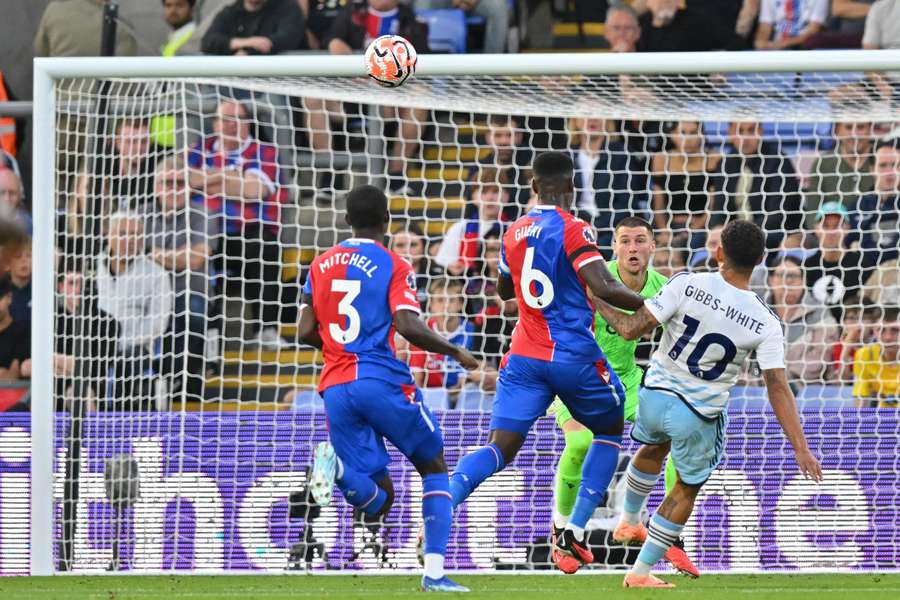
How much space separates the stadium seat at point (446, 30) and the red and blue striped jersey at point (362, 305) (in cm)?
594

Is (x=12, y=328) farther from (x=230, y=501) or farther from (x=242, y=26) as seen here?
A: (x=242, y=26)

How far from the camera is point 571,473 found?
8961 millimetres

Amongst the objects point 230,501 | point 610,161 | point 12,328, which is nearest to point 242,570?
point 230,501

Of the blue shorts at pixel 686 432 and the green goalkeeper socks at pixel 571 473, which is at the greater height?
the blue shorts at pixel 686 432

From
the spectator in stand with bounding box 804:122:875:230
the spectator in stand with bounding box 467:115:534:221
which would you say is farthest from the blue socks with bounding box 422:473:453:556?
the spectator in stand with bounding box 804:122:875:230

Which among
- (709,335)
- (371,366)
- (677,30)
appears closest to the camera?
(709,335)

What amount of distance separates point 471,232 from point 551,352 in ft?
12.7

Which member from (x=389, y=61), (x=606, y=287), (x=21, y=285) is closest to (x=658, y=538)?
(x=606, y=287)

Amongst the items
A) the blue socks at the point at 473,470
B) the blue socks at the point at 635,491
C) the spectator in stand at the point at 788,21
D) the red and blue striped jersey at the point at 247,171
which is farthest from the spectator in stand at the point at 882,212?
the red and blue striped jersey at the point at 247,171

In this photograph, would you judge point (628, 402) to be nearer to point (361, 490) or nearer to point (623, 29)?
point (361, 490)

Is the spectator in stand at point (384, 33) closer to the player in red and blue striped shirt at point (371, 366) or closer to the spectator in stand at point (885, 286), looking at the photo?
the spectator in stand at point (885, 286)

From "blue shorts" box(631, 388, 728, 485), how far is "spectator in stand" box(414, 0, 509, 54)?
652 centimetres

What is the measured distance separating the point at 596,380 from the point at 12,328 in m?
5.18

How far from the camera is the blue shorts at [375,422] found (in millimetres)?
7852
